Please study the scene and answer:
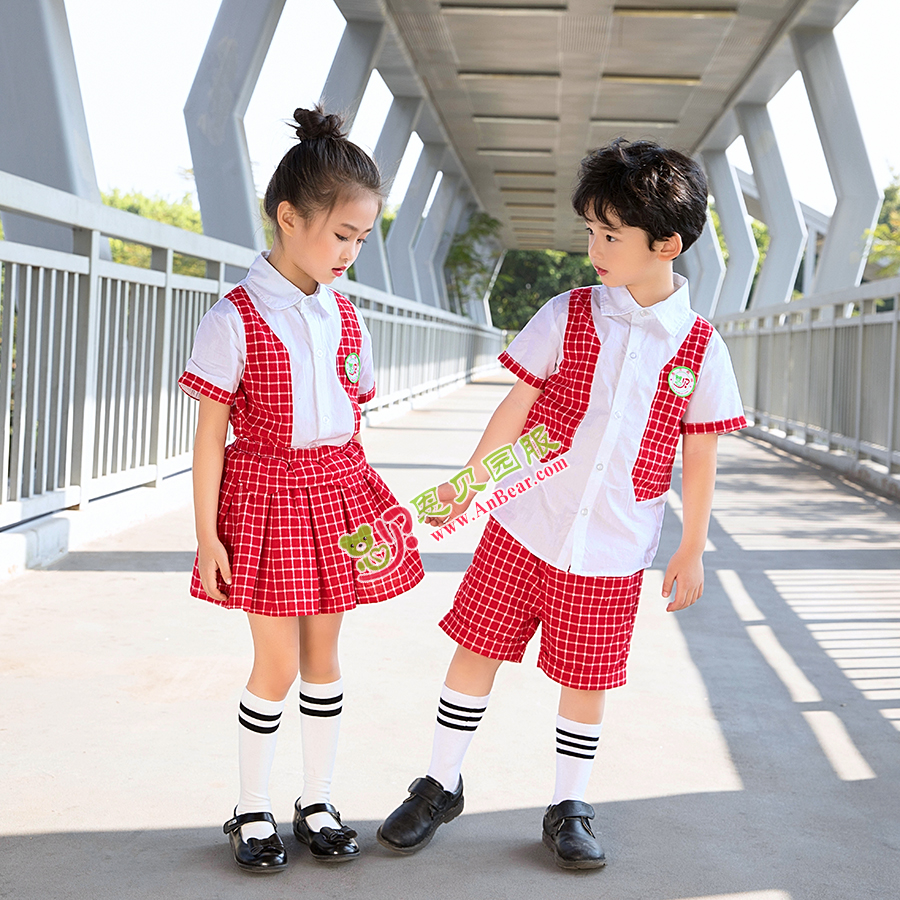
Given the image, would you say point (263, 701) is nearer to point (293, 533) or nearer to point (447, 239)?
point (293, 533)

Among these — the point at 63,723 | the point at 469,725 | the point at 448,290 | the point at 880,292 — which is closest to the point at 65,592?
the point at 63,723

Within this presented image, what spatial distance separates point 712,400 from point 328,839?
1.09 m

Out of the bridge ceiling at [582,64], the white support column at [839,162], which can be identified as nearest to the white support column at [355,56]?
the bridge ceiling at [582,64]

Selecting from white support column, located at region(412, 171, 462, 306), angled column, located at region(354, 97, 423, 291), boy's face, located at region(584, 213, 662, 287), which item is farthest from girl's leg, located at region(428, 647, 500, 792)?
white support column, located at region(412, 171, 462, 306)

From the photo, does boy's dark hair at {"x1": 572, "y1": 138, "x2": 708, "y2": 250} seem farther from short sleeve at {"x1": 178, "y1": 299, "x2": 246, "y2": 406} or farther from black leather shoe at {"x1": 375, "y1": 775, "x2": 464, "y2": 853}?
black leather shoe at {"x1": 375, "y1": 775, "x2": 464, "y2": 853}

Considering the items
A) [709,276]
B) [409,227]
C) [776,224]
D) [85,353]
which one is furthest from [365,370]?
[709,276]

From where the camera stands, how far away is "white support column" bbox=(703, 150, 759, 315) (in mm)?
20062

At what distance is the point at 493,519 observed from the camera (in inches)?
87.0

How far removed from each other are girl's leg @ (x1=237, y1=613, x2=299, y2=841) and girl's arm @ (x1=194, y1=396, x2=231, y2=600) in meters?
0.12

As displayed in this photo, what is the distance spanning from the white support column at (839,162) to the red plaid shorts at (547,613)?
10.4 metres

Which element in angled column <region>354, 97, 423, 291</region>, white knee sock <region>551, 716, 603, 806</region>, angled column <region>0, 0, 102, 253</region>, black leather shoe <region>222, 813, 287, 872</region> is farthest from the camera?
angled column <region>354, 97, 423, 291</region>

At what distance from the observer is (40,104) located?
5.30 m

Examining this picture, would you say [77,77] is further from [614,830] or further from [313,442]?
[614,830]

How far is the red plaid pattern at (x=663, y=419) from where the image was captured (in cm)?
212
